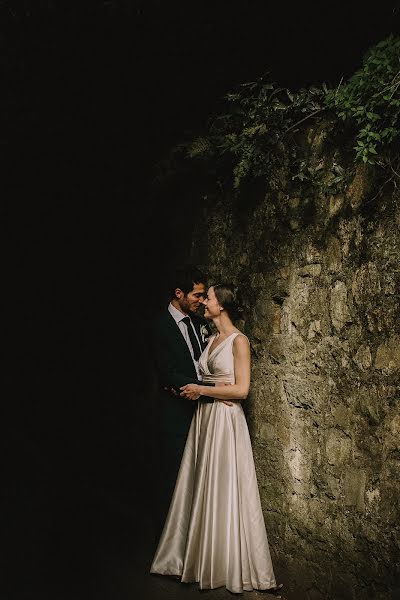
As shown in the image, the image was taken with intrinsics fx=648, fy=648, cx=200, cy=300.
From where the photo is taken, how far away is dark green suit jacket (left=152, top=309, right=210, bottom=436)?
199 inches

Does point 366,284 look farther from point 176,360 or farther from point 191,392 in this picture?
point 176,360

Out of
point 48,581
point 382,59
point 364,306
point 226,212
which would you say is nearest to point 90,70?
point 226,212

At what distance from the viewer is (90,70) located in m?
6.70

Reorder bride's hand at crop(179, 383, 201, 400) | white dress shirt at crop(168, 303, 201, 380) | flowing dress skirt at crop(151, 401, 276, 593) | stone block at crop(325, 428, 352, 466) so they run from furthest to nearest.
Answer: white dress shirt at crop(168, 303, 201, 380) < bride's hand at crop(179, 383, 201, 400) < flowing dress skirt at crop(151, 401, 276, 593) < stone block at crop(325, 428, 352, 466)

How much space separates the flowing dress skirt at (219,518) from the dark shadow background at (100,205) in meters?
0.61

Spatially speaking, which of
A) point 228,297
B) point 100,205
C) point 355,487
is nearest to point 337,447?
point 355,487

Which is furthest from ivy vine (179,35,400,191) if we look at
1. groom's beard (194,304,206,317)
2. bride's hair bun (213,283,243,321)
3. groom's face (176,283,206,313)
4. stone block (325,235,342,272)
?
groom's beard (194,304,206,317)

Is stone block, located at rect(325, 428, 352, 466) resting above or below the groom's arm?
below

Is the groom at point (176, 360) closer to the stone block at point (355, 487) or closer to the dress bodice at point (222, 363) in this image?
the dress bodice at point (222, 363)

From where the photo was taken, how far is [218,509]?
4.47 meters

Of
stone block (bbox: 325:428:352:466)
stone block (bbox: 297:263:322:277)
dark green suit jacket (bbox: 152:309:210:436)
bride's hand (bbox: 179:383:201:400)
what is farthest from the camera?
dark green suit jacket (bbox: 152:309:210:436)

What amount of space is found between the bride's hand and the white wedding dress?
0.11 m

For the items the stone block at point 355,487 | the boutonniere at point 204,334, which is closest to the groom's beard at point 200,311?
the boutonniere at point 204,334

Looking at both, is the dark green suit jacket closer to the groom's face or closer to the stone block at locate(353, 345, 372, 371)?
the groom's face
